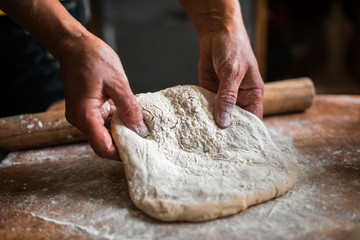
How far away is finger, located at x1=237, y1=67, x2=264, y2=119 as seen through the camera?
1.61 meters

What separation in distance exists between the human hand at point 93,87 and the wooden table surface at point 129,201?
0.74 ft

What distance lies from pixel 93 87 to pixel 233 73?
0.66 m

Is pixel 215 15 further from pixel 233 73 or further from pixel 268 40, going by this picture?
pixel 268 40

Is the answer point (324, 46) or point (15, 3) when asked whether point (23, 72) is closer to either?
point (15, 3)

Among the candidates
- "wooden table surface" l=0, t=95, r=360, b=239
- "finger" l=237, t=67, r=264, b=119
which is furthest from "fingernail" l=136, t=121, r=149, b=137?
"finger" l=237, t=67, r=264, b=119

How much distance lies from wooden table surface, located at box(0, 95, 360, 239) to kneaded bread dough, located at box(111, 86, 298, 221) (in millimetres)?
57

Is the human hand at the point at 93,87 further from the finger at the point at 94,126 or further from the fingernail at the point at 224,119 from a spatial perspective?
the fingernail at the point at 224,119

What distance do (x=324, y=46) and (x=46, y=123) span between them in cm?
394

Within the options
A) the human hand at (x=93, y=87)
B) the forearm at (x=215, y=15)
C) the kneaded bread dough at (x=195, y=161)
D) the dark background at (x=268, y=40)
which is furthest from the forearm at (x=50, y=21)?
the dark background at (x=268, y=40)

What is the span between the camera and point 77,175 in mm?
1461

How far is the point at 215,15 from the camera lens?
5.71 ft

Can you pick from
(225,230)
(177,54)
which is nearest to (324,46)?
(177,54)

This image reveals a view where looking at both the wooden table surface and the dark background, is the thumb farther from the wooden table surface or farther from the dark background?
the dark background

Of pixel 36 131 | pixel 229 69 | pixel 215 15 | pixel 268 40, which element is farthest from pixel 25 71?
pixel 268 40
